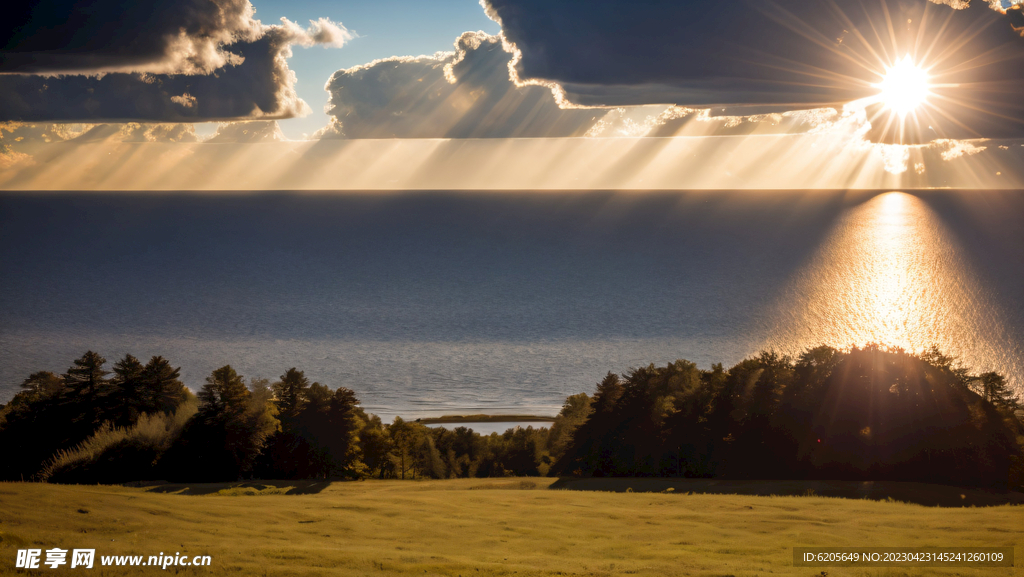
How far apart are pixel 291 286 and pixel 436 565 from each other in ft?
382

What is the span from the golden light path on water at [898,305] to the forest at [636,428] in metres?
29.4

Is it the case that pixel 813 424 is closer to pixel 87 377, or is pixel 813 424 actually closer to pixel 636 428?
pixel 636 428

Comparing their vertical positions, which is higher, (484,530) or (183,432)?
(183,432)

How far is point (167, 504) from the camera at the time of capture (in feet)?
75.1

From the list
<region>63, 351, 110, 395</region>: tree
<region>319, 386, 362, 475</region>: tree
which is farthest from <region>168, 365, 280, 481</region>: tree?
<region>63, 351, 110, 395</region>: tree

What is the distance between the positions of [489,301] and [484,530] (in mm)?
92517

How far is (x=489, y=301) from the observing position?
114 m

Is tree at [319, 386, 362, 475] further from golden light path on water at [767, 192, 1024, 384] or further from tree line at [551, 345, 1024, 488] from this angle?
golden light path on water at [767, 192, 1024, 384]

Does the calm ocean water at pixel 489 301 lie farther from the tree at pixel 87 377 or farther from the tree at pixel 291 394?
the tree at pixel 87 377

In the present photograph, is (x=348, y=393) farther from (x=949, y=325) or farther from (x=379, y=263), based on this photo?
(x=379, y=263)

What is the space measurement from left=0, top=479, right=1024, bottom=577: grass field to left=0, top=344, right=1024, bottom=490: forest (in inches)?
344

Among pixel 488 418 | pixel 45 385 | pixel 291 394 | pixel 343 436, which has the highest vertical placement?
pixel 45 385

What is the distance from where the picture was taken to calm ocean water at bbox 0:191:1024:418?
239 feet

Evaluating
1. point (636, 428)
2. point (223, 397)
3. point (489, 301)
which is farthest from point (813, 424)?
point (489, 301)
